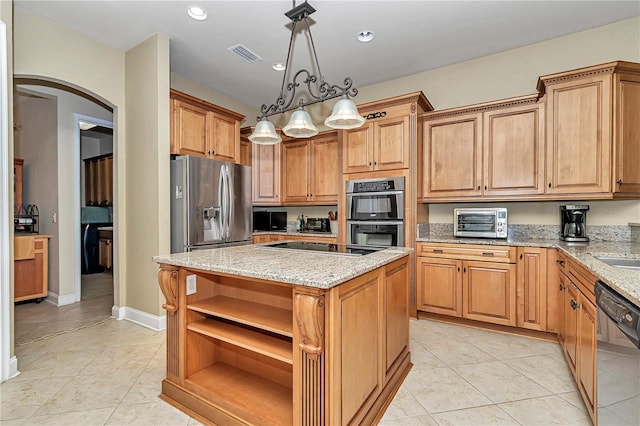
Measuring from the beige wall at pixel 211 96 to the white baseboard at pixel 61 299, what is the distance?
3.01 metres

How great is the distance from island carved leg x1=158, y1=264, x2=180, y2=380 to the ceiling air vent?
2.56m

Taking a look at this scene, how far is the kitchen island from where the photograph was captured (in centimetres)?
135

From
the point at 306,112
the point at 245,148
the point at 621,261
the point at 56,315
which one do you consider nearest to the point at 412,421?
the point at 621,261

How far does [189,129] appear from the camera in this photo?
11.3 ft

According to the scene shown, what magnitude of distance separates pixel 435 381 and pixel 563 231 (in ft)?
6.82

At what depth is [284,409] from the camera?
5.26 ft

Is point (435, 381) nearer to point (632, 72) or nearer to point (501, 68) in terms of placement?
point (632, 72)

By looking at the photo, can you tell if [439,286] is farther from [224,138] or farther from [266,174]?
[224,138]

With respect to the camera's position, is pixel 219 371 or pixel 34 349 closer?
pixel 219 371

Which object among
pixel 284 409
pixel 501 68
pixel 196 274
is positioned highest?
pixel 501 68

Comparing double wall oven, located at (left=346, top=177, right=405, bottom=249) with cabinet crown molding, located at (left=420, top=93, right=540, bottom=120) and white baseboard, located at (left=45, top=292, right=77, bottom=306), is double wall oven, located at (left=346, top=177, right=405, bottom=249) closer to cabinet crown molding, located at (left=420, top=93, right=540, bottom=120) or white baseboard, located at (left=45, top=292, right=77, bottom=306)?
cabinet crown molding, located at (left=420, top=93, right=540, bottom=120)

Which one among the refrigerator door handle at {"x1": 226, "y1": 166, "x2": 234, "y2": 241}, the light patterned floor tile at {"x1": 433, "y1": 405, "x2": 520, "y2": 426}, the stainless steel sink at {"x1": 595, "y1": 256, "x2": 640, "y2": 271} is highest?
the refrigerator door handle at {"x1": 226, "y1": 166, "x2": 234, "y2": 241}

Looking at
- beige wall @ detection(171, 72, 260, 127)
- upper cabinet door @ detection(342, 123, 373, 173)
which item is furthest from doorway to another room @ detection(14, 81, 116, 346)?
upper cabinet door @ detection(342, 123, 373, 173)

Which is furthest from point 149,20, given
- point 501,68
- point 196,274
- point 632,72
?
point 632,72
